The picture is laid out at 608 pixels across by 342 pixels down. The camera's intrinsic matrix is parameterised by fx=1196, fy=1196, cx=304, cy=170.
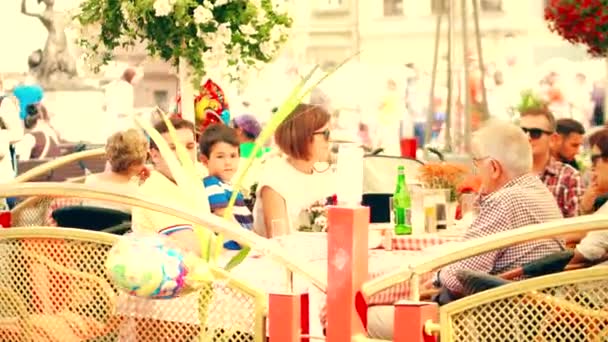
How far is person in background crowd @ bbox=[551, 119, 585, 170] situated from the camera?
6117mm

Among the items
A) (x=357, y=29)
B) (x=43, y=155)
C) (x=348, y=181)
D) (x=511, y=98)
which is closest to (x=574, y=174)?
(x=511, y=98)

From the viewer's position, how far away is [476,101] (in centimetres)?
741

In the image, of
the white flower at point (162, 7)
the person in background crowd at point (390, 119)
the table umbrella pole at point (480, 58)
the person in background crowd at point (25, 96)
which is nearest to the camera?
the white flower at point (162, 7)

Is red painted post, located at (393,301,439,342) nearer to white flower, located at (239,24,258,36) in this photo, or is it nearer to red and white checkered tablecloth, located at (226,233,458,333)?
Result: red and white checkered tablecloth, located at (226,233,458,333)

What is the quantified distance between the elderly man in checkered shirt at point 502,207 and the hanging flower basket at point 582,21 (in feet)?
9.29

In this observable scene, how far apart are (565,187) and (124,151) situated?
2024mm

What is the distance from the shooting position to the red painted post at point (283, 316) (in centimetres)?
262

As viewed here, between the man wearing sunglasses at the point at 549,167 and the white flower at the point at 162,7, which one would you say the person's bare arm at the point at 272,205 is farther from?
the white flower at the point at 162,7

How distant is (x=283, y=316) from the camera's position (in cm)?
263

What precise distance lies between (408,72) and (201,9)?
194cm

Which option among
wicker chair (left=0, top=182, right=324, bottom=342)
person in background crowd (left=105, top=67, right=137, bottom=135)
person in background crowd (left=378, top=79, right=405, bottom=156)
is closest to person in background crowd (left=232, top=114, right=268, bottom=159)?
person in background crowd (left=105, top=67, right=137, bottom=135)

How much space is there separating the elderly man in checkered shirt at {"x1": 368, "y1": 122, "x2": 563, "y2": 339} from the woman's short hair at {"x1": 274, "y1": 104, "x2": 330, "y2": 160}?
4.41ft

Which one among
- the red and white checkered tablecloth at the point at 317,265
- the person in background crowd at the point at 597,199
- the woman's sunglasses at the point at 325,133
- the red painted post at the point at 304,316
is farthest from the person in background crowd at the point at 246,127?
the red painted post at the point at 304,316

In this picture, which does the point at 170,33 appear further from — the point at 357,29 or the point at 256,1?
the point at 357,29
